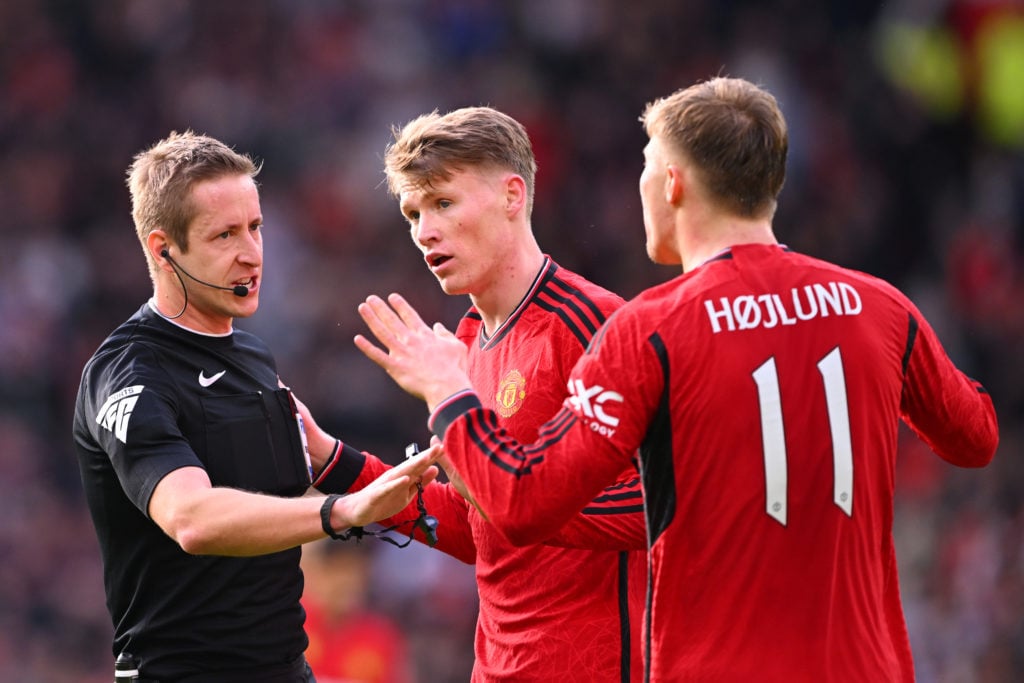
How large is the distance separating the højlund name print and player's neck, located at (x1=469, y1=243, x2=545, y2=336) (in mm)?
1135

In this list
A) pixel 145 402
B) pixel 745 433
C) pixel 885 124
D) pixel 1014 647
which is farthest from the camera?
pixel 885 124

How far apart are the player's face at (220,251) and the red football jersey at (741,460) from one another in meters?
1.33

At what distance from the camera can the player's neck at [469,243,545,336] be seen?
4004mm

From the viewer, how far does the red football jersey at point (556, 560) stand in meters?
3.63

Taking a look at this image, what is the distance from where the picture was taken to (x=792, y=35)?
12.5 meters

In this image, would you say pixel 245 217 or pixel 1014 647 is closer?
pixel 245 217

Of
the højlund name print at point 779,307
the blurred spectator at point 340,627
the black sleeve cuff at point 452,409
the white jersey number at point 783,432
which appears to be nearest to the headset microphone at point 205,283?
the black sleeve cuff at point 452,409

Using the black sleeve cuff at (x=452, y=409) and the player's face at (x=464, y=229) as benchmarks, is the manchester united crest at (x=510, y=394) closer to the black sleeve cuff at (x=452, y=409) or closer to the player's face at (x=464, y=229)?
the player's face at (x=464, y=229)

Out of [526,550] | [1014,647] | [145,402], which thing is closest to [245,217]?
[145,402]

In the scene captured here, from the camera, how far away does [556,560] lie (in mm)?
3766

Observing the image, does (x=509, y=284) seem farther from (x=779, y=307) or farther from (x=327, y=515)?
(x=779, y=307)

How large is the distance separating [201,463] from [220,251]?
0.69m

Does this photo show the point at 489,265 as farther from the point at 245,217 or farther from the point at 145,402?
the point at 145,402

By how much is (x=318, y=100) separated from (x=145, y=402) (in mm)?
9826
